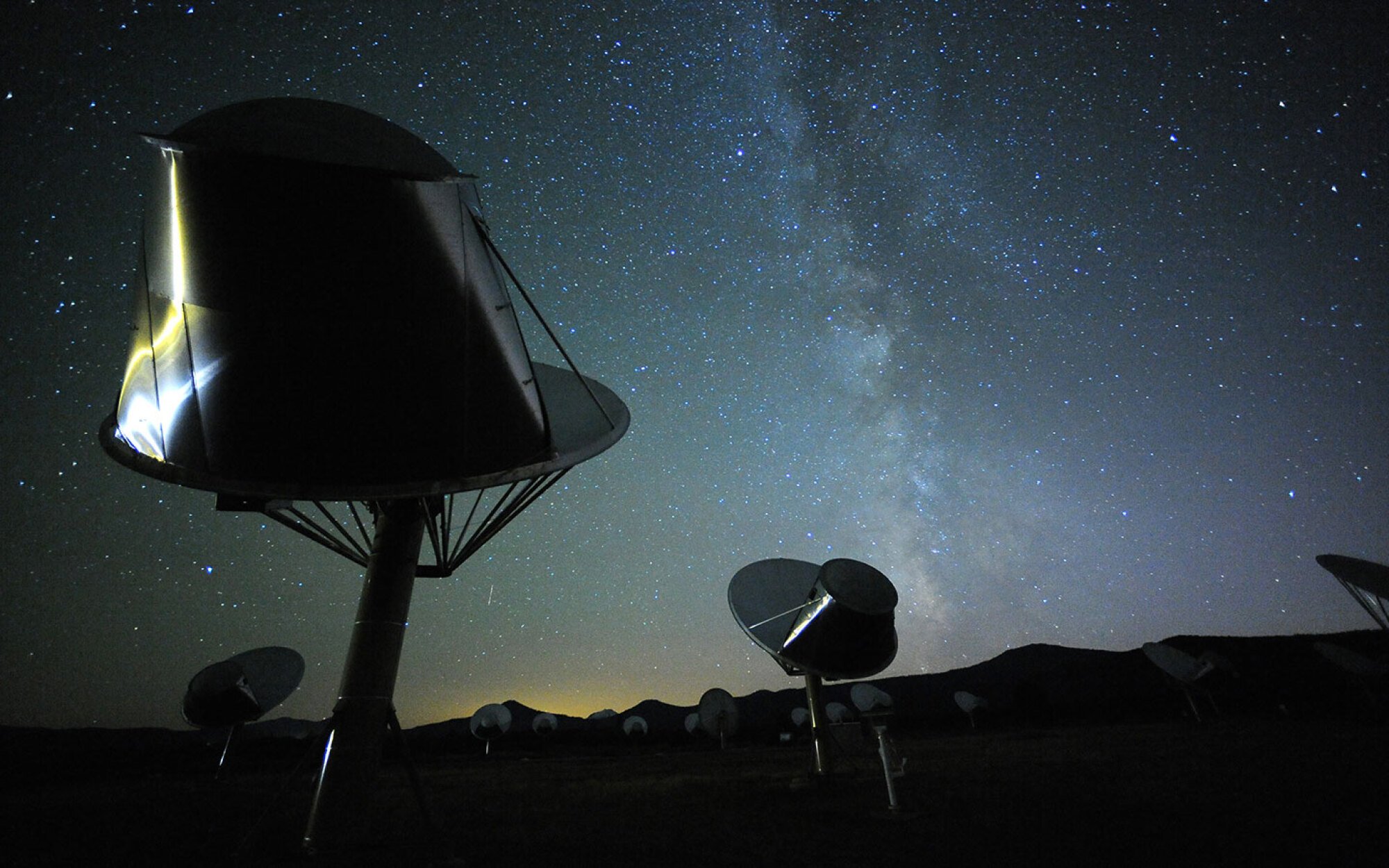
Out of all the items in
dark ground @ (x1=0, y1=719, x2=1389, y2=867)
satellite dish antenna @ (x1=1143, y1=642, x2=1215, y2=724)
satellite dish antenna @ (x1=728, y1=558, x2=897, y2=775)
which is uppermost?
satellite dish antenna @ (x1=1143, y1=642, x2=1215, y2=724)

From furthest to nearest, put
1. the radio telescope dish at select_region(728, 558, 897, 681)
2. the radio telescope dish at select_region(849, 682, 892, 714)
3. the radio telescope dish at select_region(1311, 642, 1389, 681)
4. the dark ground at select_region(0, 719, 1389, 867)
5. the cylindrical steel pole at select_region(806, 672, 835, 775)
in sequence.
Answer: the radio telescope dish at select_region(849, 682, 892, 714) → the radio telescope dish at select_region(1311, 642, 1389, 681) → the cylindrical steel pole at select_region(806, 672, 835, 775) → the radio telescope dish at select_region(728, 558, 897, 681) → the dark ground at select_region(0, 719, 1389, 867)

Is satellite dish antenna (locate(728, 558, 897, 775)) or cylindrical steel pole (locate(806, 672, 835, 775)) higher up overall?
satellite dish antenna (locate(728, 558, 897, 775))

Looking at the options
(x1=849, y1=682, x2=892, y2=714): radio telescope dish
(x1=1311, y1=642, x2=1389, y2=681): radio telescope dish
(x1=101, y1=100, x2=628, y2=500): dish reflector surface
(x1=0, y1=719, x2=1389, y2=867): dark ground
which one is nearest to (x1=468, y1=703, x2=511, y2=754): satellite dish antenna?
(x1=849, y1=682, x2=892, y2=714): radio telescope dish

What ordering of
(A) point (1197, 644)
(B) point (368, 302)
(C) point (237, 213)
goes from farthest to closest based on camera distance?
(A) point (1197, 644) < (B) point (368, 302) < (C) point (237, 213)

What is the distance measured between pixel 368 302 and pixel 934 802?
8.82 metres

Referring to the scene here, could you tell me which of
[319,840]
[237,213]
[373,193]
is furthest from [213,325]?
[319,840]

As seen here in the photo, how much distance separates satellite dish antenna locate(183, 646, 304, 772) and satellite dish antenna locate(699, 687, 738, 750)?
18.9 m

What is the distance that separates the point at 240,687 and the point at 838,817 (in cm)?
1507

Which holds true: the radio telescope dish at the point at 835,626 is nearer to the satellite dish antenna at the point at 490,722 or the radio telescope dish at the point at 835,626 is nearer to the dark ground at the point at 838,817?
the dark ground at the point at 838,817

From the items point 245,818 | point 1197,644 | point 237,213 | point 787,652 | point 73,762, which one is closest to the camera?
point 237,213

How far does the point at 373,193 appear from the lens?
491 cm

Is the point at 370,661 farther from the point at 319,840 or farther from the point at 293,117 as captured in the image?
the point at 293,117

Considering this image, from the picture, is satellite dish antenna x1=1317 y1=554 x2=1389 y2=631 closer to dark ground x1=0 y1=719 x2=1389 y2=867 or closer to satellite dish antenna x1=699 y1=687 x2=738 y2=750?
dark ground x1=0 y1=719 x2=1389 y2=867

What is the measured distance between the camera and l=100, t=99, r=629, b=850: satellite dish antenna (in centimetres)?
480
